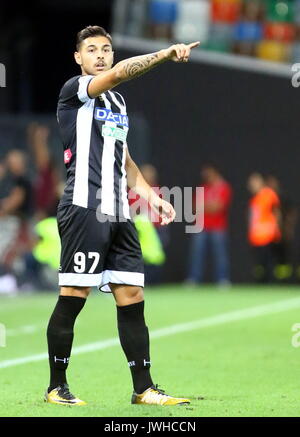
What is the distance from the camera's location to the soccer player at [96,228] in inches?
267

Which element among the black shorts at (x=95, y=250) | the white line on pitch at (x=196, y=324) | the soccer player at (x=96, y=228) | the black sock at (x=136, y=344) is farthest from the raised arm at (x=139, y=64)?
the white line on pitch at (x=196, y=324)

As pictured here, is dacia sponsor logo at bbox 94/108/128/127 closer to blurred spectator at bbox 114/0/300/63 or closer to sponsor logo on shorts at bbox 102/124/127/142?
sponsor logo on shorts at bbox 102/124/127/142

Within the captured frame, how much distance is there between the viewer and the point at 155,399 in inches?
268

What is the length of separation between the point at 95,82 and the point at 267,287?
46.2 feet

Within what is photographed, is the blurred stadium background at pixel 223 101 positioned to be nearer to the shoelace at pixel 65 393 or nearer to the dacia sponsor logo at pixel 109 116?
the dacia sponsor logo at pixel 109 116

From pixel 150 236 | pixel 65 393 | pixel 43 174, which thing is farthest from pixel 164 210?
pixel 150 236

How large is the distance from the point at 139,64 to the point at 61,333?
5.58 ft

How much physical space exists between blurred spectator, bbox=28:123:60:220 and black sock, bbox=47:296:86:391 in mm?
11247

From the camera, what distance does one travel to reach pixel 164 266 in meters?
21.1

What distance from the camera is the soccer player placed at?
22.2ft

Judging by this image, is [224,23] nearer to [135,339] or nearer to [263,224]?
[263,224]

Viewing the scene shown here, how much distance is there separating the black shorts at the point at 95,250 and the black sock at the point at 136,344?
0.19 meters

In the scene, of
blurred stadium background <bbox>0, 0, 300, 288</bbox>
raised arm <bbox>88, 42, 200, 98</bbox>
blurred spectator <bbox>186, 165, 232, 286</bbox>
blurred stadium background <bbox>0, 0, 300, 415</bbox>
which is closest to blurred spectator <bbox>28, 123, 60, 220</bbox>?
blurred stadium background <bbox>0, 0, 300, 415</bbox>

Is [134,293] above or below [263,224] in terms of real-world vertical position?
above
